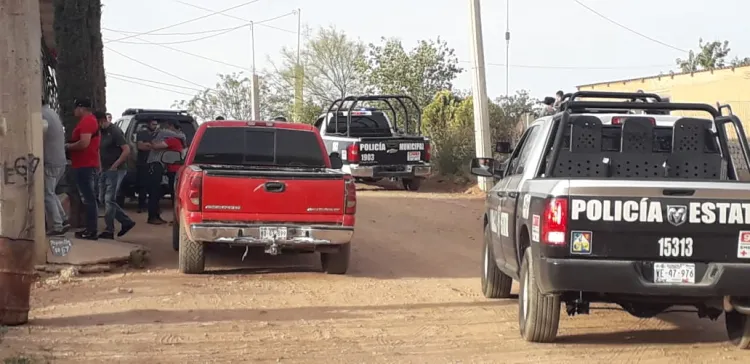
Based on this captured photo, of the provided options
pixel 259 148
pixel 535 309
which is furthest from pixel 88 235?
pixel 535 309

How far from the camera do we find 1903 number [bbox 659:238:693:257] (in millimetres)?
7047

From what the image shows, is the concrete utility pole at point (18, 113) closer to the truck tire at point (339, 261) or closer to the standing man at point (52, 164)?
the standing man at point (52, 164)

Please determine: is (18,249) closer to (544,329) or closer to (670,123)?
(544,329)

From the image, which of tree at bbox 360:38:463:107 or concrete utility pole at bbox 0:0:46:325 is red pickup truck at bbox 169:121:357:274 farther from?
tree at bbox 360:38:463:107

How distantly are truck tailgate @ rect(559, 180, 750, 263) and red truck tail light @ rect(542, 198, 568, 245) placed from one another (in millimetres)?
39

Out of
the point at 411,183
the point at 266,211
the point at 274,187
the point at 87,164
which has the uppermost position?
the point at 87,164

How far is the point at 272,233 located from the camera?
10852 mm

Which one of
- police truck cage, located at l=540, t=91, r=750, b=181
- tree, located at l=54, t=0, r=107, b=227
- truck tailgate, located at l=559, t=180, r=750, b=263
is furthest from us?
tree, located at l=54, t=0, r=107, b=227

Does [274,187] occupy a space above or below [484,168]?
below

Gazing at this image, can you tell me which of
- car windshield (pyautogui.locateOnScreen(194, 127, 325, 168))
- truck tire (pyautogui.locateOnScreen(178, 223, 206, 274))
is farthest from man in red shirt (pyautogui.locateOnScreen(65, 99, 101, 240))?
truck tire (pyautogui.locateOnScreen(178, 223, 206, 274))

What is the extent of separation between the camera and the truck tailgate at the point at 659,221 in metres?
7.00

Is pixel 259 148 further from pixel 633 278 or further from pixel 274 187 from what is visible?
pixel 633 278

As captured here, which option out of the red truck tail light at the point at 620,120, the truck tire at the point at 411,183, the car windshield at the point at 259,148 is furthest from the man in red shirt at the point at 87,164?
the truck tire at the point at 411,183

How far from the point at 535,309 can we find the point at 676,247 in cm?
116
